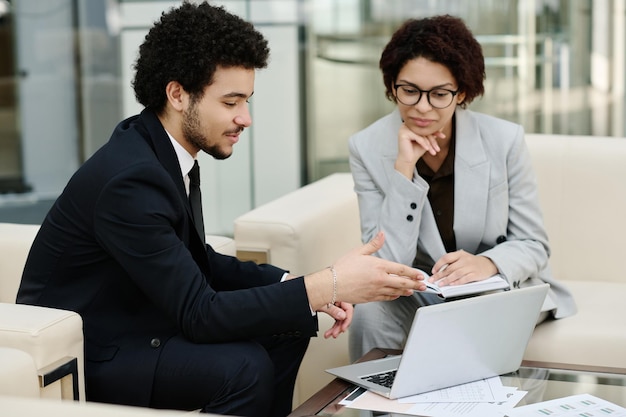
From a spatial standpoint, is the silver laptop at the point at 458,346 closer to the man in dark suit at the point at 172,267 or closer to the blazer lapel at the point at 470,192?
the man in dark suit at the point at 172,267

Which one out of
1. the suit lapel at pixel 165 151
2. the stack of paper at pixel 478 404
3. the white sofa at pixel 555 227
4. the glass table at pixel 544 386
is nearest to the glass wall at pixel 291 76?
the white sofa at pixel 555 227

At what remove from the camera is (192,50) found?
7.14 feet

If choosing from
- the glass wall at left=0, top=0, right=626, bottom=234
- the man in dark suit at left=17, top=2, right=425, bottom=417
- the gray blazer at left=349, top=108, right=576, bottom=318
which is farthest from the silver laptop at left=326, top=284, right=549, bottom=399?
the glass wall at left=0, top=0, right=626, bottom=234

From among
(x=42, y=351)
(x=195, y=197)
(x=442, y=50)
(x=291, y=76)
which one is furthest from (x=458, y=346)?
(x=291, y=76)

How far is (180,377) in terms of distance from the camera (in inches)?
82.6

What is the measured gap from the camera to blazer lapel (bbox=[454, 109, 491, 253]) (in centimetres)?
281

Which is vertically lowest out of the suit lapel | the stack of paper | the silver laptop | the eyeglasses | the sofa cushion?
the sofa cushion

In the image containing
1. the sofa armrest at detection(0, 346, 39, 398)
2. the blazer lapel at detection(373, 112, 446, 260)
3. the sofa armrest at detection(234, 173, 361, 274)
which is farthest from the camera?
the sofa armrest at detection(234, 173, 361, 274)

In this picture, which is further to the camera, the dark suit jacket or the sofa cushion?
the sofa cushion

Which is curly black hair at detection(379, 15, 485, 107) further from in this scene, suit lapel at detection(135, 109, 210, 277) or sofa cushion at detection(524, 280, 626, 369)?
suit lapel at detection(135, 109, 210, 277)

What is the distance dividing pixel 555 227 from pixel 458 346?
1.41 metres

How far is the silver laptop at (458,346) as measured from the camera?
1.98 meters

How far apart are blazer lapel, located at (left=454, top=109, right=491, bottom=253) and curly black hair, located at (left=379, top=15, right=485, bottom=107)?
162 millimetres

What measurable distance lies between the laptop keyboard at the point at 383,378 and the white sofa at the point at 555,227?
0.74 metres
